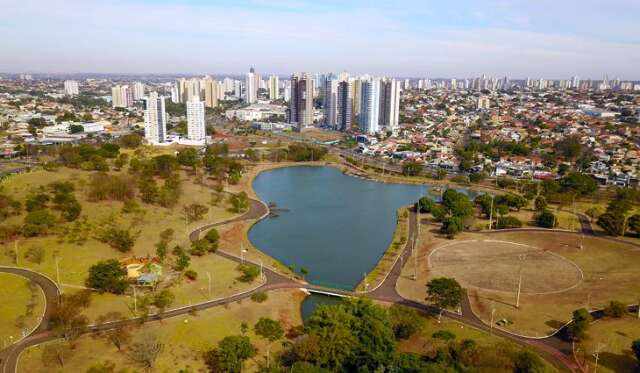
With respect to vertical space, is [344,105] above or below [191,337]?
above

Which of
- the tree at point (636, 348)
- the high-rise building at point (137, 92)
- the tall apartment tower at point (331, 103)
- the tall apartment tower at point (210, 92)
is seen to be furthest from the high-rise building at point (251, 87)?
the tree at point (636, 348)

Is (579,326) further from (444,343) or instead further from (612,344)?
(444,343)

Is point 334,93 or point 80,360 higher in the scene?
point 334,93

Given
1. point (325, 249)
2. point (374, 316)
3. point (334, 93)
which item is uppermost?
point (334, 93)

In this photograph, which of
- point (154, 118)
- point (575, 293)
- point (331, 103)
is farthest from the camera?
point (331, 103)

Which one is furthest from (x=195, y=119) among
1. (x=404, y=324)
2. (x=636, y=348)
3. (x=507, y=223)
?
(x=636, y=348)

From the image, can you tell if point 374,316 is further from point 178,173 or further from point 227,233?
point 178,173

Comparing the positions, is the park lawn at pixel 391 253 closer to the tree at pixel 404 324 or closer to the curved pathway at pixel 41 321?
the tree at pixel 404 324

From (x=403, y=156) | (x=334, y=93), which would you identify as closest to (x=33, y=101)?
(x=334, y=93)

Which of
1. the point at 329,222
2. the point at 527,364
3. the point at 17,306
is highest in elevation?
the point at 527,364
